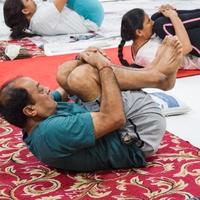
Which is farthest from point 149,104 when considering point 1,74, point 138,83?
point 1,74

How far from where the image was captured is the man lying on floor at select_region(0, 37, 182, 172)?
1.84 meters

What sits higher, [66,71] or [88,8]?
[88,8]

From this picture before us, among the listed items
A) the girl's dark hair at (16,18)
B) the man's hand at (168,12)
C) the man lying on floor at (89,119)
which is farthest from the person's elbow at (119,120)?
the girl's dark hair at (16,18)

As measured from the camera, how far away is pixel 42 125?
6.12ft

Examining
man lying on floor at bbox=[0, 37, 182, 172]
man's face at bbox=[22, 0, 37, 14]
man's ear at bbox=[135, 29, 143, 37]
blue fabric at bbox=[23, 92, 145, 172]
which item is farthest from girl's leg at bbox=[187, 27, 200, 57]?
man's face at bbox=[22, 0, 37, 14]

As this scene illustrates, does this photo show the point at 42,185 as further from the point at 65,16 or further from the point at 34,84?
the point at 65,16

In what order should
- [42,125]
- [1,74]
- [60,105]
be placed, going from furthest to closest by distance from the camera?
[1,74], [60,105], [42,125]

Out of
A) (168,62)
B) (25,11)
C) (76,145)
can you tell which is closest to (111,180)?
(76,145)

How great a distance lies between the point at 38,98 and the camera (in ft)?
6.30

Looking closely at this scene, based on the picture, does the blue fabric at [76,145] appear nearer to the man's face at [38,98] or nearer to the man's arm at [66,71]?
the man's face at [38,98]

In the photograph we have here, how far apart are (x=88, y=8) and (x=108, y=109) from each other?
262 cm

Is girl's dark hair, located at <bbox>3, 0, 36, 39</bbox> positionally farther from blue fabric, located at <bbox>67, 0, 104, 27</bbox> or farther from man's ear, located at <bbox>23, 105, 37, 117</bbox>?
man's ear, located at <bbox>23, 105, 37, 117</bbox>

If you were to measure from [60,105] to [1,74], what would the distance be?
59.4 inches

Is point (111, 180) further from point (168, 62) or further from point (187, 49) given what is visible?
point (187, 49)
